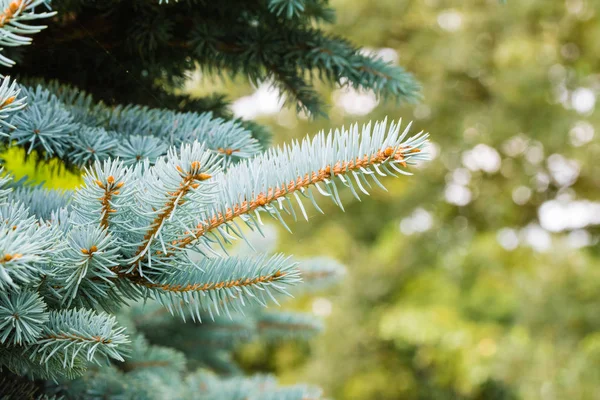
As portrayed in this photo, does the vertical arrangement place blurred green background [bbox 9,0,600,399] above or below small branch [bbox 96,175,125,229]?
above

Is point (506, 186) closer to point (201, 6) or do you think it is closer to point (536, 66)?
point (536, 66)

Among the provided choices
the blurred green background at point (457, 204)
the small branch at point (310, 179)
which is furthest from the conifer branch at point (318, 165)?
the blurred green background at point (457, 204)

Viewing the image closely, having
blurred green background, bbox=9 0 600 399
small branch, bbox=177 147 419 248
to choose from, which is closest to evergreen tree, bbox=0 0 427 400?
small branch, bbox=177 147 419 248

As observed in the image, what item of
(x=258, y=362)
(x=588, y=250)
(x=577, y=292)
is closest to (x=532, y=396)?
(x=577, y=292)

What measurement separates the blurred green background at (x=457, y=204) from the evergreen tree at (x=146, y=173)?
8.31ft

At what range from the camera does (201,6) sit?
0.84 metres

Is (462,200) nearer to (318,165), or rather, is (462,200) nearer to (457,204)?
(457,204)

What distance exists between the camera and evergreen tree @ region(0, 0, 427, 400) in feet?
1.37

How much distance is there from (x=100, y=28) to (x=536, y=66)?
139 inches

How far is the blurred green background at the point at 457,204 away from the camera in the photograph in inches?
148

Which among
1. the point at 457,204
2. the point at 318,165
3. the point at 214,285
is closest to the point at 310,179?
the point at 318,165

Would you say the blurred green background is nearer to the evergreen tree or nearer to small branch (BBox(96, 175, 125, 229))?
the evergreen tree

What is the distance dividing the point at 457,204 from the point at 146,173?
180 inches

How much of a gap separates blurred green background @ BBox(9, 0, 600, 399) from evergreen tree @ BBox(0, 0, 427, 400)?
2534 mm
